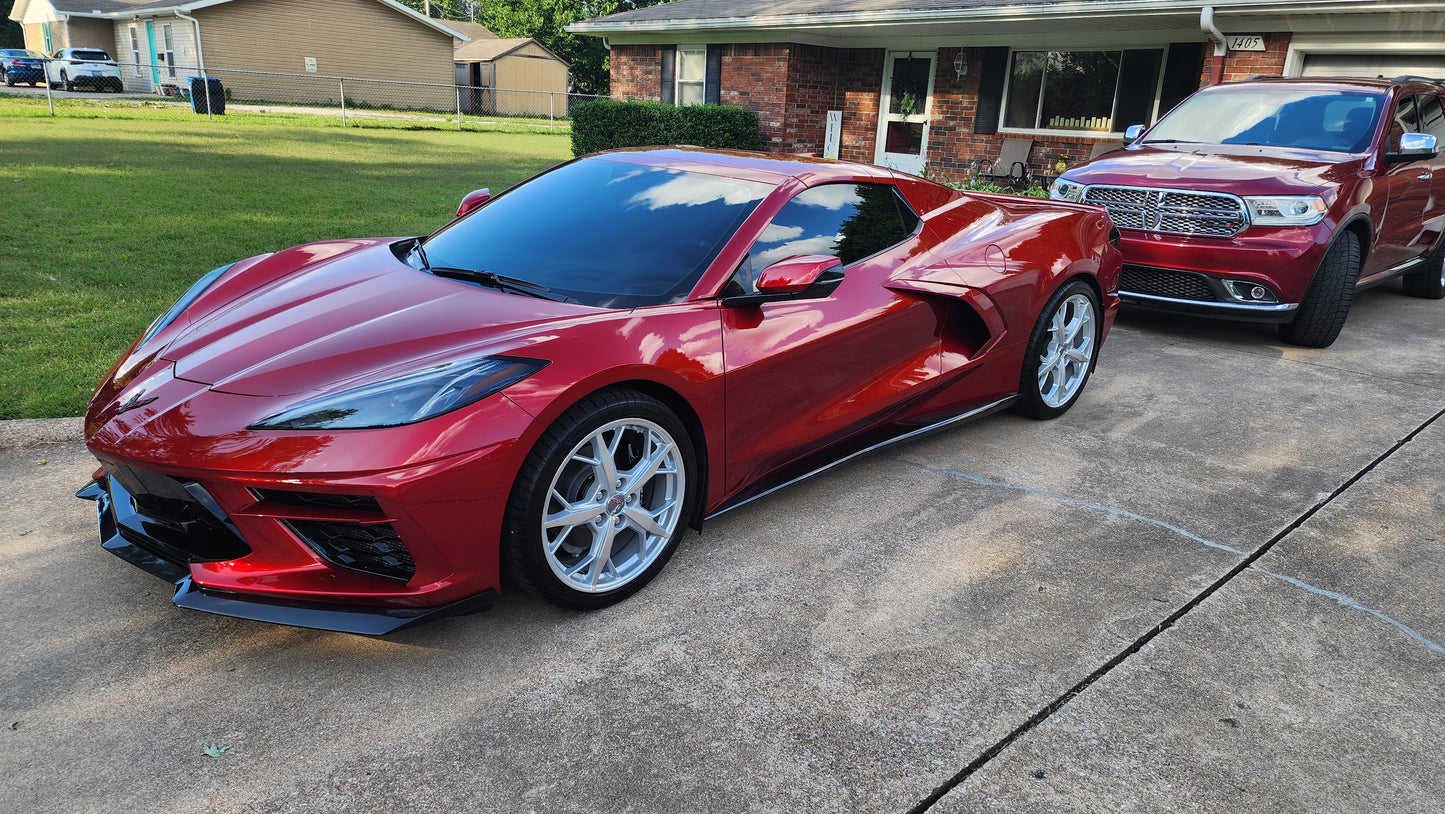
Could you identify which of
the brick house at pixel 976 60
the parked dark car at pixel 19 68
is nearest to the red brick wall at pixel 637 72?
the brick house at pixel 976 60

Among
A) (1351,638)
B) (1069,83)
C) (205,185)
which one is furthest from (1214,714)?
(1069,83)

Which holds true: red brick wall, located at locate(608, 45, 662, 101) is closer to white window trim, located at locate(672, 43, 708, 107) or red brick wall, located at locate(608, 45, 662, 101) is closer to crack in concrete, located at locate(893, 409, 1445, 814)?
white window trim, located at locate(672, 43, 708, 107)

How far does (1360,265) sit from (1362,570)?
14.1 ft

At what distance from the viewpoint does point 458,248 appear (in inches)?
149

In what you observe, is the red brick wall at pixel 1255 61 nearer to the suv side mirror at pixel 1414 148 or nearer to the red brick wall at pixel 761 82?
the suv side mirror at pixel 1414 148

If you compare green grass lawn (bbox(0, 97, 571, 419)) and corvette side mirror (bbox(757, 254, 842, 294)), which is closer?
corvette side mirror (bbox(757, 254, 842, 294))

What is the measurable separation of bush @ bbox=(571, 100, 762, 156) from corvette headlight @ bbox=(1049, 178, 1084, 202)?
10134mm

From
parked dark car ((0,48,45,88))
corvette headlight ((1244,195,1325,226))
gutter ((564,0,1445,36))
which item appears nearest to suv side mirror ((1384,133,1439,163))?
corvette headlight ((1244,195,1325,226))

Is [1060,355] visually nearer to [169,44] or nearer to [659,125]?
[659,125]

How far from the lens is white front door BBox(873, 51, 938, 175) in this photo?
16438 mm

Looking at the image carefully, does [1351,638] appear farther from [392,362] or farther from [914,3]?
[914,3]

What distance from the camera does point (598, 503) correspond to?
298cm

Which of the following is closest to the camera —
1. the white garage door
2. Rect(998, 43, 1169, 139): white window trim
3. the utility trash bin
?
the white garage door

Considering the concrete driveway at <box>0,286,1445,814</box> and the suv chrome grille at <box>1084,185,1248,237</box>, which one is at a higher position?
the suv chrome grille at <box>1084,185,1248,237</box>
